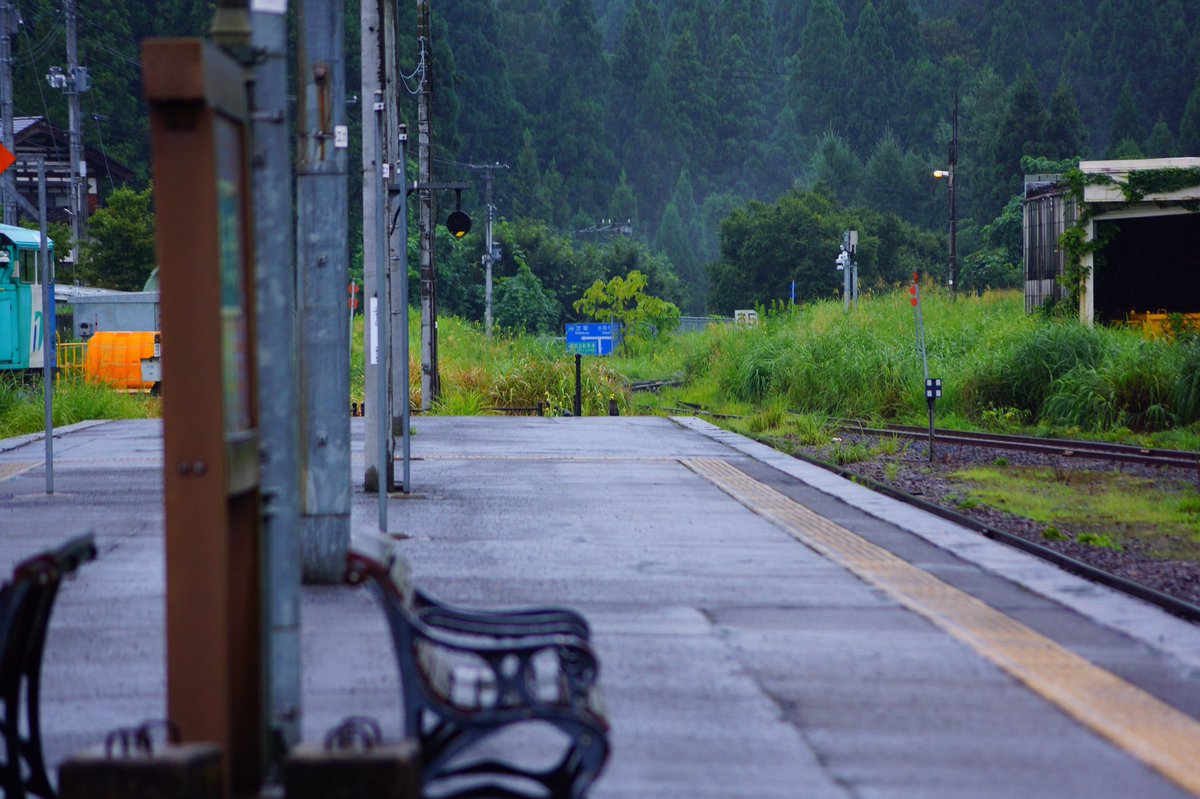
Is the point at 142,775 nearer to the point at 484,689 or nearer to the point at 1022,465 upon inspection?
the point at 484,689

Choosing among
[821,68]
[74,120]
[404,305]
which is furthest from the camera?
[821,68]

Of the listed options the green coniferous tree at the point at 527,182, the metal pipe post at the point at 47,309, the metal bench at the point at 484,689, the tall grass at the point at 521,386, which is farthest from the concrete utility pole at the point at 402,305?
the green coniferous tree at the point at 527,182

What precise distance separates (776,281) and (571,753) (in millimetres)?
72887

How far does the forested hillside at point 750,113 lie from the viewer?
73375 mm

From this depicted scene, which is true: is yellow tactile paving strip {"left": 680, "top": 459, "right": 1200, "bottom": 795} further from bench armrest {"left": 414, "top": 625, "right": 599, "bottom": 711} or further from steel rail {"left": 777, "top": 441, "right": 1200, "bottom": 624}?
bench armrest {"left": 414, "top": 625, "right": 599, "bottom": 711}

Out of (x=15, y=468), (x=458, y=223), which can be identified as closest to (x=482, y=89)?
(x=458, y=223)

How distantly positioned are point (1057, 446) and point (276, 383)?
15794 millimetres

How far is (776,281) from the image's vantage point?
76.2 metres

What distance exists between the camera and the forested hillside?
2889 inches

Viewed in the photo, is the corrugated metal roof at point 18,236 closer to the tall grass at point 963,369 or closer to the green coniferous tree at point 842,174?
the tall grass at point 963,369

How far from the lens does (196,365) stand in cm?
363

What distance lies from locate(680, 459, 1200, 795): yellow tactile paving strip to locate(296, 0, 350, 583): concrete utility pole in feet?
10.1

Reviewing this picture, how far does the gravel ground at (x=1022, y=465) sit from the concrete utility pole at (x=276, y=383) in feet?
19.1

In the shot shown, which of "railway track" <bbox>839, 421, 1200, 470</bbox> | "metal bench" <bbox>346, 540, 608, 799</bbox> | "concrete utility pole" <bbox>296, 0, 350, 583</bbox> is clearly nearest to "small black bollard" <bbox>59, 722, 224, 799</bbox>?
"metal bench" <bbox>346, 540, 608, 799</bbox>
